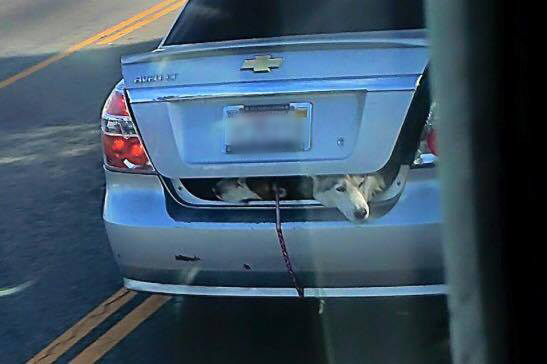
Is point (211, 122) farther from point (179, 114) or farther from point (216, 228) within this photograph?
point (216, 228)

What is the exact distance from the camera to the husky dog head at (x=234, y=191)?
4.13m

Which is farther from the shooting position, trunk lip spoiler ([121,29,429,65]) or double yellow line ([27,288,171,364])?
double yellow line ([27,288,171,364])

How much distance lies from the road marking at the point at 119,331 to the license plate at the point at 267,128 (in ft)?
4.25

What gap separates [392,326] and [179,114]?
1360 mm

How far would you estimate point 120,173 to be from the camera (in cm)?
443

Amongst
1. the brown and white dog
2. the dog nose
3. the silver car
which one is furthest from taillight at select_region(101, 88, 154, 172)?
the dog nose

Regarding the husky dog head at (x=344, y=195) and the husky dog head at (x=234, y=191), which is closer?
the husky dog head at (x=344, y=195)

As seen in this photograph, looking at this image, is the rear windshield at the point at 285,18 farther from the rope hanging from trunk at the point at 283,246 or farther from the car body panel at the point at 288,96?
the rope hanging from trunk at the point at 283,246

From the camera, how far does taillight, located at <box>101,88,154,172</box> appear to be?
434cm

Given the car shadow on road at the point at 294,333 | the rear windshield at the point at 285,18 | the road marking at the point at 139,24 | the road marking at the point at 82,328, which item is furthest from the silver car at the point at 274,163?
the road marking at the point at 139,24

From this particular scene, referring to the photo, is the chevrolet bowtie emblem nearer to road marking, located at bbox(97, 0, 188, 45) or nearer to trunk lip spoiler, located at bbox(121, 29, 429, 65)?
trunk lip spoiler, located at bbox(121, 29, 429, 65)

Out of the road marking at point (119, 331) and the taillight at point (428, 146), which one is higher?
the taillight at point (428, 146)

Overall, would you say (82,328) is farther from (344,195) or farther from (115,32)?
(115,32)

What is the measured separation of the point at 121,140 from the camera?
440 centimetres
